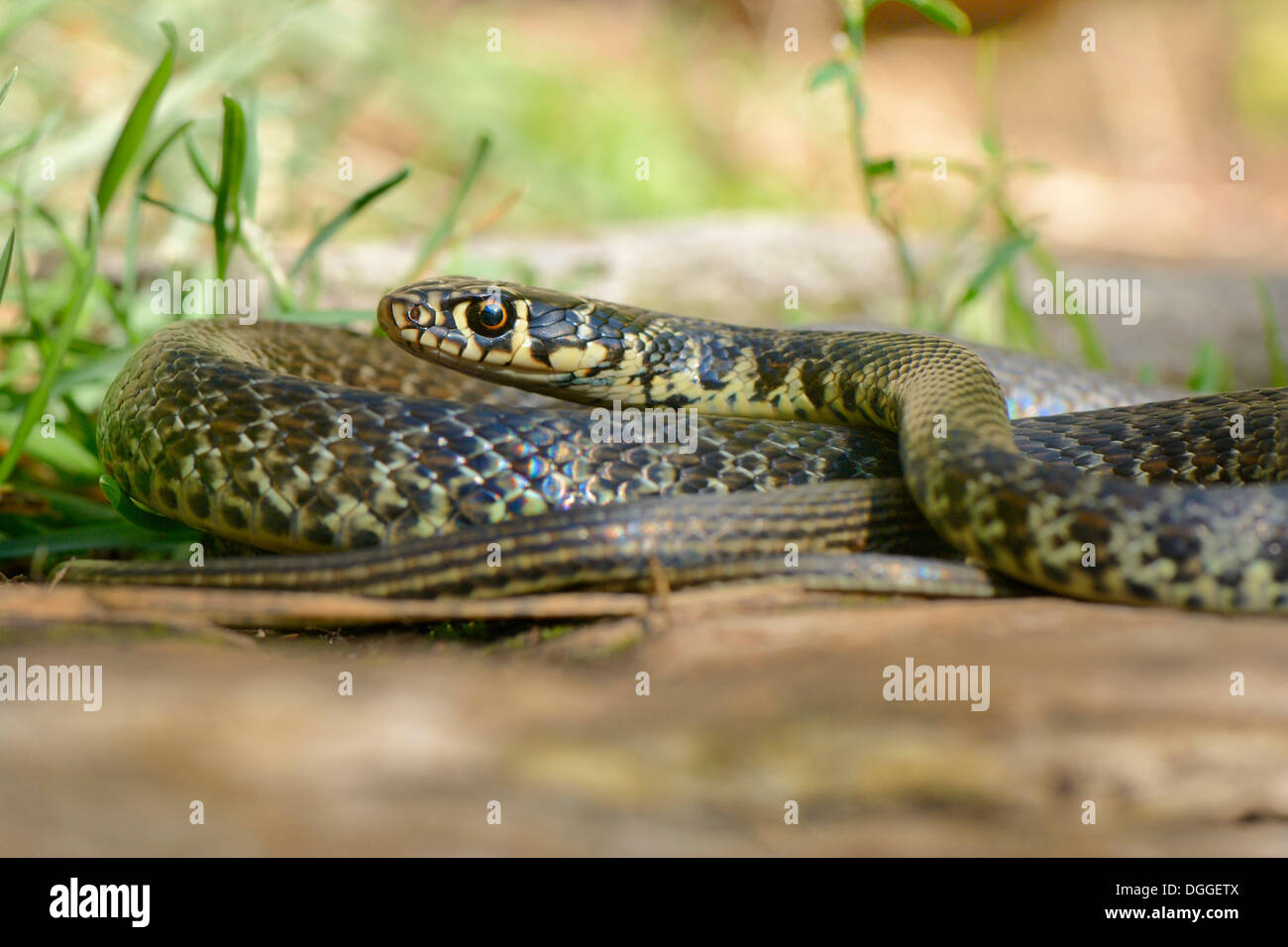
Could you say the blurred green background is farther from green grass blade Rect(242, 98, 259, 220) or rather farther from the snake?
the snake

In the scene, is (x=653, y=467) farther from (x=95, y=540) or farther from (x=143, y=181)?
(x=143, y=181)

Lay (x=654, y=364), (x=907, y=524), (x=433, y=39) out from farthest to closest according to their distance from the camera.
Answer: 1. (x=433, y=39)
2. (x=654, y=364)
3. (x=907, y=524)

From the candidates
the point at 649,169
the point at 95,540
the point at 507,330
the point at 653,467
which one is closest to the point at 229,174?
the point at 507,330

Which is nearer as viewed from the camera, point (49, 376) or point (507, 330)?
point (49, 376)

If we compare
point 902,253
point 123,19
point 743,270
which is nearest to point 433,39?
point 123,19

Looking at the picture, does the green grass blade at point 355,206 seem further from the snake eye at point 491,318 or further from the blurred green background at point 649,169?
the snake eye at point 491,318

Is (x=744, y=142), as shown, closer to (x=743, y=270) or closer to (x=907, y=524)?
(x=743, y=270)

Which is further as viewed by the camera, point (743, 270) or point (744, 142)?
point (744, 142)
